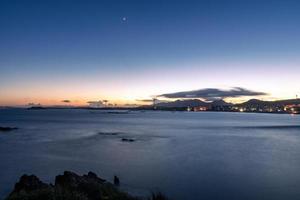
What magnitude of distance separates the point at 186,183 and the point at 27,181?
1274 cm

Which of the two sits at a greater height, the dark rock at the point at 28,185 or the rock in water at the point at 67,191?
the rock in water at the point at 67,191

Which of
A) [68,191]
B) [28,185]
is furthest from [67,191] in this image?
[28,185]

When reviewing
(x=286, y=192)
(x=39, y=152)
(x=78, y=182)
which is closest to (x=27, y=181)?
(x=78, y=182)

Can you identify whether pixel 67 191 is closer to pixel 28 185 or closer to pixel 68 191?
pixel 68 191

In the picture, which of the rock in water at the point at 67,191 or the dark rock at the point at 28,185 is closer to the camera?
the rock in water at the point at 67,191

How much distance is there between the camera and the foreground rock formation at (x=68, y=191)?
1369 cm

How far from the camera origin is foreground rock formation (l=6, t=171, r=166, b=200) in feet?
44.9

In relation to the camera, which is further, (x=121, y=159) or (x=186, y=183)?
(x=121, y=159)

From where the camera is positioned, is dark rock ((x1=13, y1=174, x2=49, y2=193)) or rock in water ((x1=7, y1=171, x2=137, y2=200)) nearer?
rock in water ((x1=7, y1=171, x2=137, y2=200))

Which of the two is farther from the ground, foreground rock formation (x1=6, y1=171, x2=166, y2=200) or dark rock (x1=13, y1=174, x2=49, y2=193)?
foreground rock formation (x1=6, y1=171, x2=166, y2=200)

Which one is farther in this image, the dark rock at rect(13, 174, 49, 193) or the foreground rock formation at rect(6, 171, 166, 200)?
the dark rock at rect(13, 174, 49, 193)

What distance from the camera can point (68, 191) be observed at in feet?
50.1

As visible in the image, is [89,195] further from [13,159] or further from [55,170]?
[13,159]

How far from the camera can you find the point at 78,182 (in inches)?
767
